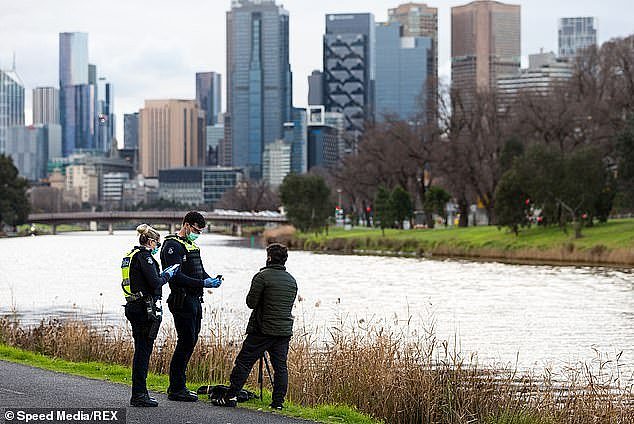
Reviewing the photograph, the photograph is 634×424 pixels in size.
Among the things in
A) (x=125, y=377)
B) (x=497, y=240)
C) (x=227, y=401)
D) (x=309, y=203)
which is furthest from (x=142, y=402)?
A: (x=309, y=203)

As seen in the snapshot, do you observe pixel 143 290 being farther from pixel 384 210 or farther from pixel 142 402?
pixel 384 210

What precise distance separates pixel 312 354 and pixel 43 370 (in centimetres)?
442

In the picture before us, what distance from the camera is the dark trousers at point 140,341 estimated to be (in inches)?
559

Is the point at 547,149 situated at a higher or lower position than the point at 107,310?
higher

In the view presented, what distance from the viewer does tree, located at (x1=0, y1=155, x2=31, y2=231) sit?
139 meters

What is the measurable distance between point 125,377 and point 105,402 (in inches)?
119

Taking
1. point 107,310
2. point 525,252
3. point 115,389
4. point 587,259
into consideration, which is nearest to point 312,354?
point 115,389

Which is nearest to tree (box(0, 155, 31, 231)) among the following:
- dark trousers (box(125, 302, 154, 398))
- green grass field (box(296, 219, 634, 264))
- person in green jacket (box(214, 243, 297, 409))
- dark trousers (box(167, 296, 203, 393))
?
green grass field (box(296, 219, 634, 264))

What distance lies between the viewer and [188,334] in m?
14.9

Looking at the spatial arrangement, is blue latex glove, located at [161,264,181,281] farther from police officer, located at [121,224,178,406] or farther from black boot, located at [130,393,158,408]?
black boot, located at [130,393,158,408]

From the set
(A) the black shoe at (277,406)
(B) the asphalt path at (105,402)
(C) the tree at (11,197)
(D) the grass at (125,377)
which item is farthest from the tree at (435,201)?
(A) the black shoe at (277,406)

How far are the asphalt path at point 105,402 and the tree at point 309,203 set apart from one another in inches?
3553

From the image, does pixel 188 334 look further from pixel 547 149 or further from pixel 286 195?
pixel 286 195

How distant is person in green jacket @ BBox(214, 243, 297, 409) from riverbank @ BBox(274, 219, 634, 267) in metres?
48.2
